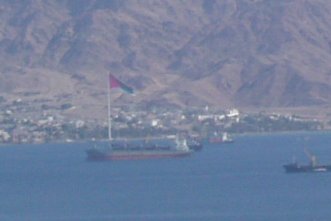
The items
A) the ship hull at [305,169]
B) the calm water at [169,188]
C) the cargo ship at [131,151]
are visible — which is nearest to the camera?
the calm water at [169,188]

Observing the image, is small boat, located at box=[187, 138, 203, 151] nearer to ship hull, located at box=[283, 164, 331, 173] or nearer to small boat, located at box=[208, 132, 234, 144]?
small boat, located at box=[208, 132, 234, 144]

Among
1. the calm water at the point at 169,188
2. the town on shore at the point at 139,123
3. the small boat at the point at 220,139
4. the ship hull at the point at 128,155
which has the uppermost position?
the town on shore at the point at 139,123

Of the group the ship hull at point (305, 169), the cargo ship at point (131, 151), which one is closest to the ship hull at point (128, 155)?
the cargo ship at point (131, 151)

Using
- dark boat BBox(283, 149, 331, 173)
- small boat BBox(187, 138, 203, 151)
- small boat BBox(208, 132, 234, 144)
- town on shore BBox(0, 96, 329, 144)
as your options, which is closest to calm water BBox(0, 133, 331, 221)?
small boat BBox(187, 138, 203, 151)

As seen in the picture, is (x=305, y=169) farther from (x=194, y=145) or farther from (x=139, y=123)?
(x=139, y=123)

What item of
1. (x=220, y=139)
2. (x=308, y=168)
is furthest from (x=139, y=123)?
(x=308, y=168)

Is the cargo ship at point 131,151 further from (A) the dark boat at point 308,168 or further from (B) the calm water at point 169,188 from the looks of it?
(A) the dark boat at point 308,168

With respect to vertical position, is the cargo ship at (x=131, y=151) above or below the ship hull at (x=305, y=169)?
above

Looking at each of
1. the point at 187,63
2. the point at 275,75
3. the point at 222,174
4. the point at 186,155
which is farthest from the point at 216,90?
the point at 222,174
